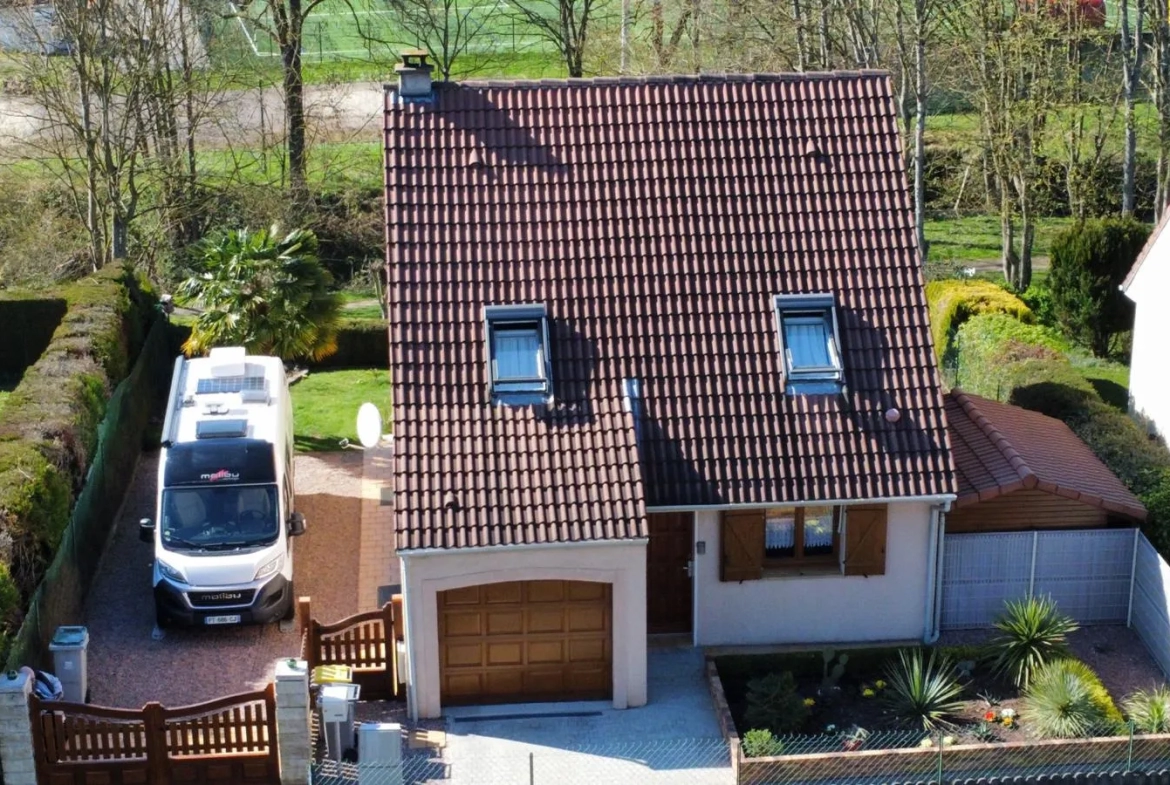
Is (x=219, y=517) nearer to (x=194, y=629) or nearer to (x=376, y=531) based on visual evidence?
(x=194, y=629)

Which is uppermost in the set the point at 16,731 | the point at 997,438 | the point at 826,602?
the point at 997,438

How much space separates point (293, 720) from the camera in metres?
16.9

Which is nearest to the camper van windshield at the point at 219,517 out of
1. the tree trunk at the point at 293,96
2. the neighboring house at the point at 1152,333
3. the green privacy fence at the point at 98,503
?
the green privacy fence at the point at 98,503

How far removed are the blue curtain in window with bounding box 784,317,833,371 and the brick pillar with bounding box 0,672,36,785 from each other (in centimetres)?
996

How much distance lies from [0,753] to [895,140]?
13.7 m

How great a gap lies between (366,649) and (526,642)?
6.61 feet

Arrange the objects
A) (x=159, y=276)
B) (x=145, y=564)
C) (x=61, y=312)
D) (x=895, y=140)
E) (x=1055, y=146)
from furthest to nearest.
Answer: (x=1055, y=146), (x=159, y=276), (x=61, y=312), (x=145, y=564), (x=895, y=140)

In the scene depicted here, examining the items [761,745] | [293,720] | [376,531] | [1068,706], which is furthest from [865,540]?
[376,531]

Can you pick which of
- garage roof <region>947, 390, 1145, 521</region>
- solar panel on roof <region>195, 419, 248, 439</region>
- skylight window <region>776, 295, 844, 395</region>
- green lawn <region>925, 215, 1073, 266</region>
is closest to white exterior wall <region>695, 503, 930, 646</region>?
garage roof <region>947, 390, 1145, 521</region>

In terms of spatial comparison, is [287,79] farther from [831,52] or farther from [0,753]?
[0,753]

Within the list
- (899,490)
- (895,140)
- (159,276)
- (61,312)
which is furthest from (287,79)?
(899,490)

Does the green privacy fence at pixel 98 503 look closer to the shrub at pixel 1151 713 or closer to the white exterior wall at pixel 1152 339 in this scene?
the shrub at pixel 1151 713

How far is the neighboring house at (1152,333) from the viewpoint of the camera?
83.8 feet

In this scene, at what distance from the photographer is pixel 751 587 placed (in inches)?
779
